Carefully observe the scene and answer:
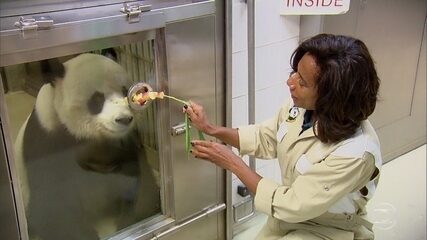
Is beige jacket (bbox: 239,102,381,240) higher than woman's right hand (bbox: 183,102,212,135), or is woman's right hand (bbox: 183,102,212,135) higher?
woman's right hand (bbox: 183,102,212,135)

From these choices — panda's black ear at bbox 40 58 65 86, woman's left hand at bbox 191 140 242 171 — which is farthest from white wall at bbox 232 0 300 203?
panda's black ear at bbox 40 58 65 86

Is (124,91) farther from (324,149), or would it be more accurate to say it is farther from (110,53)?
(324,149)

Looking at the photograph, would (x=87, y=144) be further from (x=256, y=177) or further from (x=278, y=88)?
(x=278, y=88)

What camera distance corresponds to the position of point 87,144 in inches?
50.9

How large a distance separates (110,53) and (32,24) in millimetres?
245

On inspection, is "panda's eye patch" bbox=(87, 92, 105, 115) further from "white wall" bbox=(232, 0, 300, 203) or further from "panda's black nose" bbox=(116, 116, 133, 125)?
"white wall" bbox=(232, 0, 300, 203)

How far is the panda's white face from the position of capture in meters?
1.20

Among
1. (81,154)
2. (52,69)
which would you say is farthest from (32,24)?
(81,154)

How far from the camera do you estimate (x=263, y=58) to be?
1626 mm

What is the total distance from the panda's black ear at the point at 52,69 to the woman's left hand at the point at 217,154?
1.22 ft

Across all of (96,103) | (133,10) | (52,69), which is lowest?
(96,103)

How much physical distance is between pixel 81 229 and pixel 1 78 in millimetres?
504

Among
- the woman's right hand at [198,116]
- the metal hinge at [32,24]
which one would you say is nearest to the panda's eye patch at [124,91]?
the woman's right hand at [198,116]

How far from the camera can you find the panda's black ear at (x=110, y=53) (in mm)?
1214
